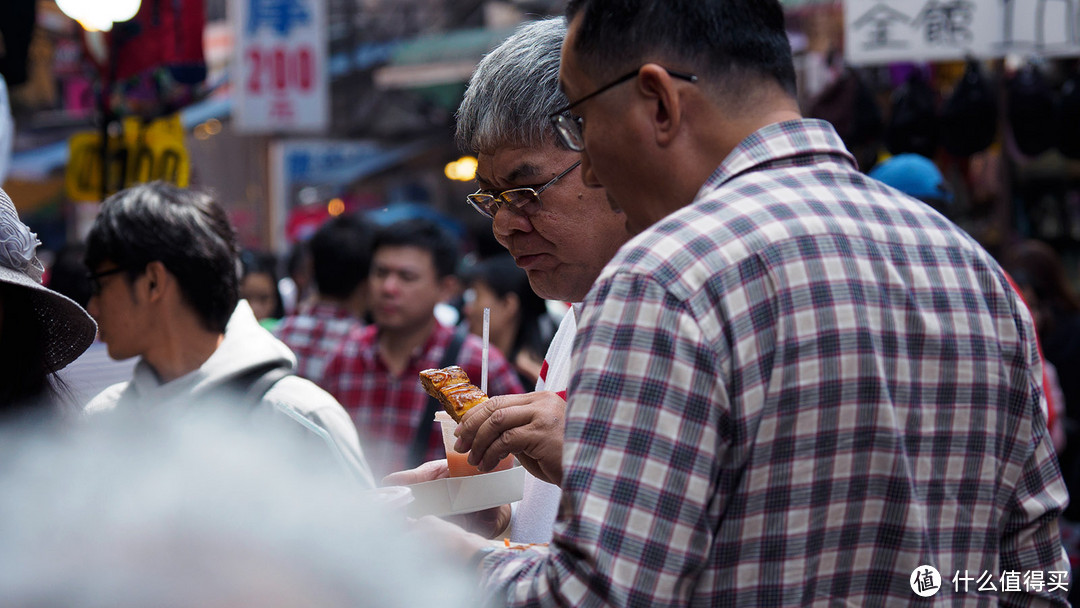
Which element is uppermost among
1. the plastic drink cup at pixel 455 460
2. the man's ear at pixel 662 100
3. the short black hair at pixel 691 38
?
the short black hair at pixel 691 38

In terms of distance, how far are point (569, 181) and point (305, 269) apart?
358 inches

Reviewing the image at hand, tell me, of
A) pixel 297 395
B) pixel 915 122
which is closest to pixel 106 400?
pixel 297 395

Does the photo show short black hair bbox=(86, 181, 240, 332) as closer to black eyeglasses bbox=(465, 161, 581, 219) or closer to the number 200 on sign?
black eyeglasses bbox=(465, 161, 581, 219)

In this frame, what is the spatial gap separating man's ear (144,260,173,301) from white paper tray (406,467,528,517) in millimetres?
1684

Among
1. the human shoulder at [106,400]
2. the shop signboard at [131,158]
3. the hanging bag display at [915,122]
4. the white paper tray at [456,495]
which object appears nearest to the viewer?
the white paper tray at [456,495]

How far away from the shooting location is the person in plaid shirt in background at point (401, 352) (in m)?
4.87

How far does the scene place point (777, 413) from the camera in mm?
1293

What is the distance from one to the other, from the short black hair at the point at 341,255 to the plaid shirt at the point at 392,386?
91cm

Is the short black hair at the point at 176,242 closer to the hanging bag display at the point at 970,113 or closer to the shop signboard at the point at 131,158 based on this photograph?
the shop signboard at the point at 131,158

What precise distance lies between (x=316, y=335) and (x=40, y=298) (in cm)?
365

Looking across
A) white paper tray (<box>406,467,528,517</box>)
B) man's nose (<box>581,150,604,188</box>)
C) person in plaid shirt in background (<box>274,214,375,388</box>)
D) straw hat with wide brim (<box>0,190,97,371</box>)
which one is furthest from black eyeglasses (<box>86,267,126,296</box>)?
person in plaid shirt in background (<box>274,214,375,388</box>)

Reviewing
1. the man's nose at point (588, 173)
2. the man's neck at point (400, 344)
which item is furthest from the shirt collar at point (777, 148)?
the man's neck at point (400, 344)

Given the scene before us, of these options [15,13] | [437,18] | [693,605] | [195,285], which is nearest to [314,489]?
[693,605]

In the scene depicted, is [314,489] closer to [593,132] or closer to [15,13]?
[593,132]
